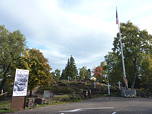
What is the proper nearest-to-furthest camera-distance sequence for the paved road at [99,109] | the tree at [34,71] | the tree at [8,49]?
the paved road at [99,109]
the tree at [34,71]
the tree at [8,49]

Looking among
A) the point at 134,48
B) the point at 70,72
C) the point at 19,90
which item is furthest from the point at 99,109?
the point at 70,72

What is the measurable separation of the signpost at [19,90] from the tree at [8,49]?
18.5 m

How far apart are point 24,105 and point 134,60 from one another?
82.0ft

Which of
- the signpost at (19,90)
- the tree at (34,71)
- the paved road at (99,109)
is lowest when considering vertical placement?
the paved road at (99,109)

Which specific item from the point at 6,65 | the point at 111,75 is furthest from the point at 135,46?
the point at 6,65

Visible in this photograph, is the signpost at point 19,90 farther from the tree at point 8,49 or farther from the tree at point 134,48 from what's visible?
the tree at point 134,48

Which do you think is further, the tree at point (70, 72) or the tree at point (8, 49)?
the tree at point (70, 72)

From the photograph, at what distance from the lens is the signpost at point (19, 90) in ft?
45.7

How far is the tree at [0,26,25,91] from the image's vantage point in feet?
107

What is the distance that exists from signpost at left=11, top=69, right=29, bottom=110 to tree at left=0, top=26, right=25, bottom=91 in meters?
18.5

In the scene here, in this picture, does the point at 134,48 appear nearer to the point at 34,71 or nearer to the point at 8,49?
the point at 34,71

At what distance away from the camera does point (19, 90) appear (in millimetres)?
14305

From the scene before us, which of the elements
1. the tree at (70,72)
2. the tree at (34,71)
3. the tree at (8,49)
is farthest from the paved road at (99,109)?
the tree at (70,72)

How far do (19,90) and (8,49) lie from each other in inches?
811
